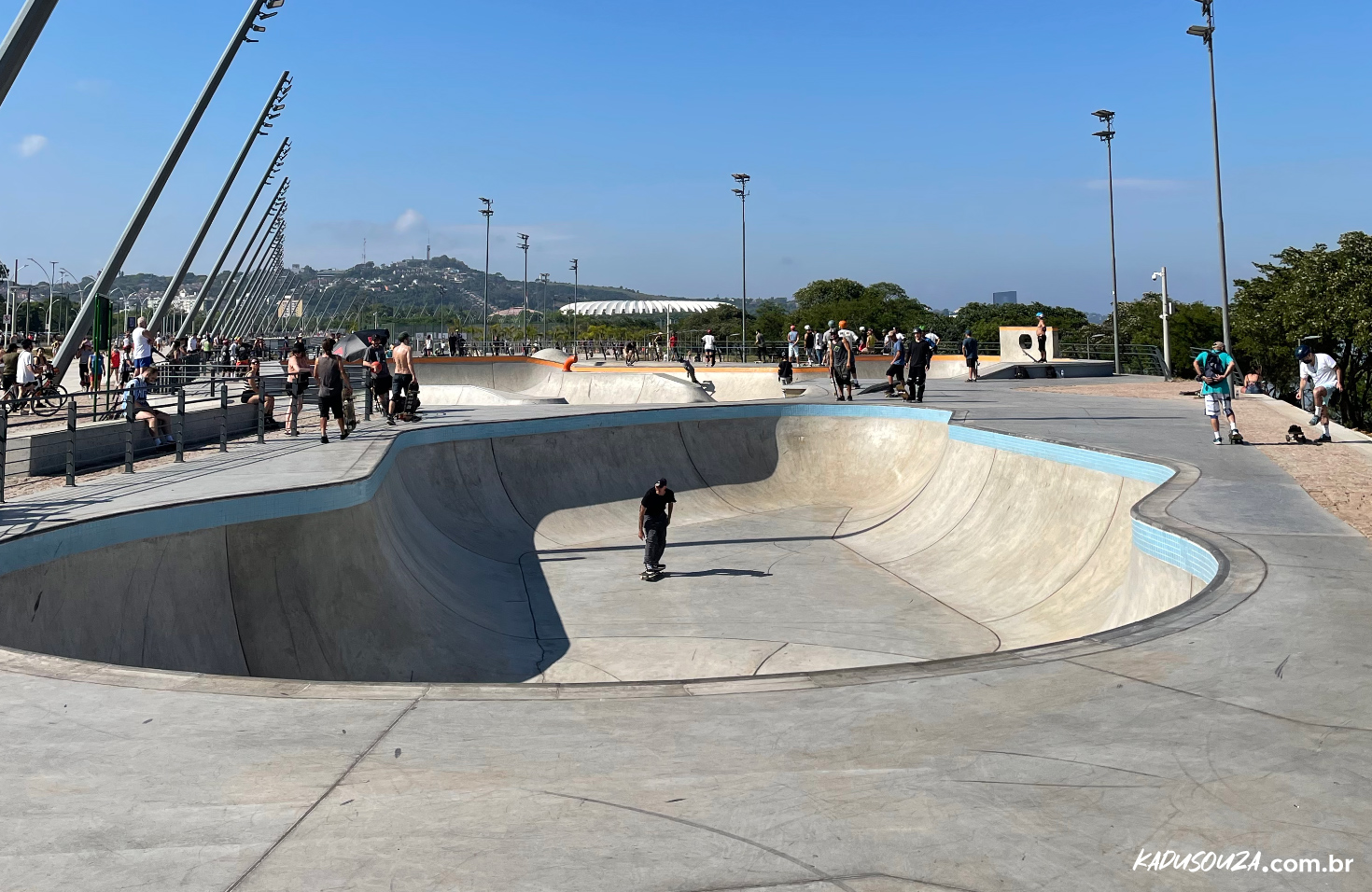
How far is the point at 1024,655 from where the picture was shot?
5480 millimetres

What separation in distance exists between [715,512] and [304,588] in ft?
33.5

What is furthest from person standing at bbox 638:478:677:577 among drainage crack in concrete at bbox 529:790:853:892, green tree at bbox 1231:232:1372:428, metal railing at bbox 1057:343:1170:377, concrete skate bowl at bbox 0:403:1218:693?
metal railing at bbox 1057:343:1170:377

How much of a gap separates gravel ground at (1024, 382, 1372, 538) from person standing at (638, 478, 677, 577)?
7.57 meters

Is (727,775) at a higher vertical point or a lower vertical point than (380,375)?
lower

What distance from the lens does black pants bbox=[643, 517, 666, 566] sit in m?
13.2

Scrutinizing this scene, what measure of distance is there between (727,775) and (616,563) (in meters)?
10.8

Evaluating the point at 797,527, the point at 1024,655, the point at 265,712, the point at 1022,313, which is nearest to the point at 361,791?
the point at 265,712

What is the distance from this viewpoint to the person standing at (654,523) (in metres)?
13.1

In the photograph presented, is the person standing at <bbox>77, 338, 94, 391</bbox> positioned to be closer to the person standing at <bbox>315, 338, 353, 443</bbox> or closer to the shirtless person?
the shirtless person

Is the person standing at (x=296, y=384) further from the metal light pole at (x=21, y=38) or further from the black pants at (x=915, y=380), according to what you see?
the black pants at (x=915, y=380)

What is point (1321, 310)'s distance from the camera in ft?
145

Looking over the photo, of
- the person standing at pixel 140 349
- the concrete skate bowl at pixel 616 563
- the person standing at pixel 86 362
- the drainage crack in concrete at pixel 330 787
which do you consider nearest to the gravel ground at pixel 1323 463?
the concrete skate bowl at pixel 616 563

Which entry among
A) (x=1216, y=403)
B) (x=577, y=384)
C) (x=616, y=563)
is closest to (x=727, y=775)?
(x=616, y=563)

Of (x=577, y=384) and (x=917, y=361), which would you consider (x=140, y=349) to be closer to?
(x=917, y=361)
